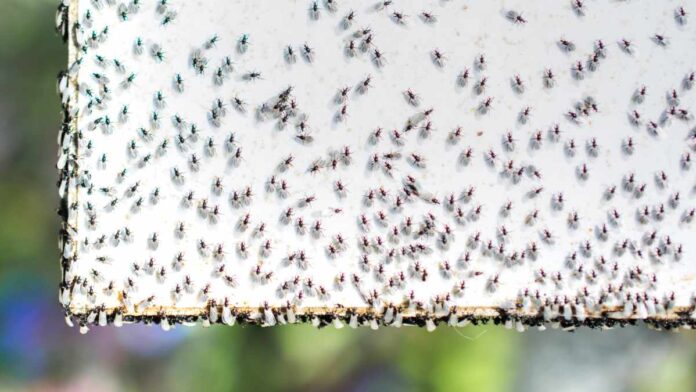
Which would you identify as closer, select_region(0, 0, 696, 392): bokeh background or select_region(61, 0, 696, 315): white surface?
select_region(61, 0, 696, 315): white surface

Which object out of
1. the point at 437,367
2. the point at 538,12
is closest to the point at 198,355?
the point at 437,367

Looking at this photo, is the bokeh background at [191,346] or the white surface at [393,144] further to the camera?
the bokeh background at [191,346]

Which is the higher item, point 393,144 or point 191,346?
point 393,144

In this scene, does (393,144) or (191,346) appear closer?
(393,144)
